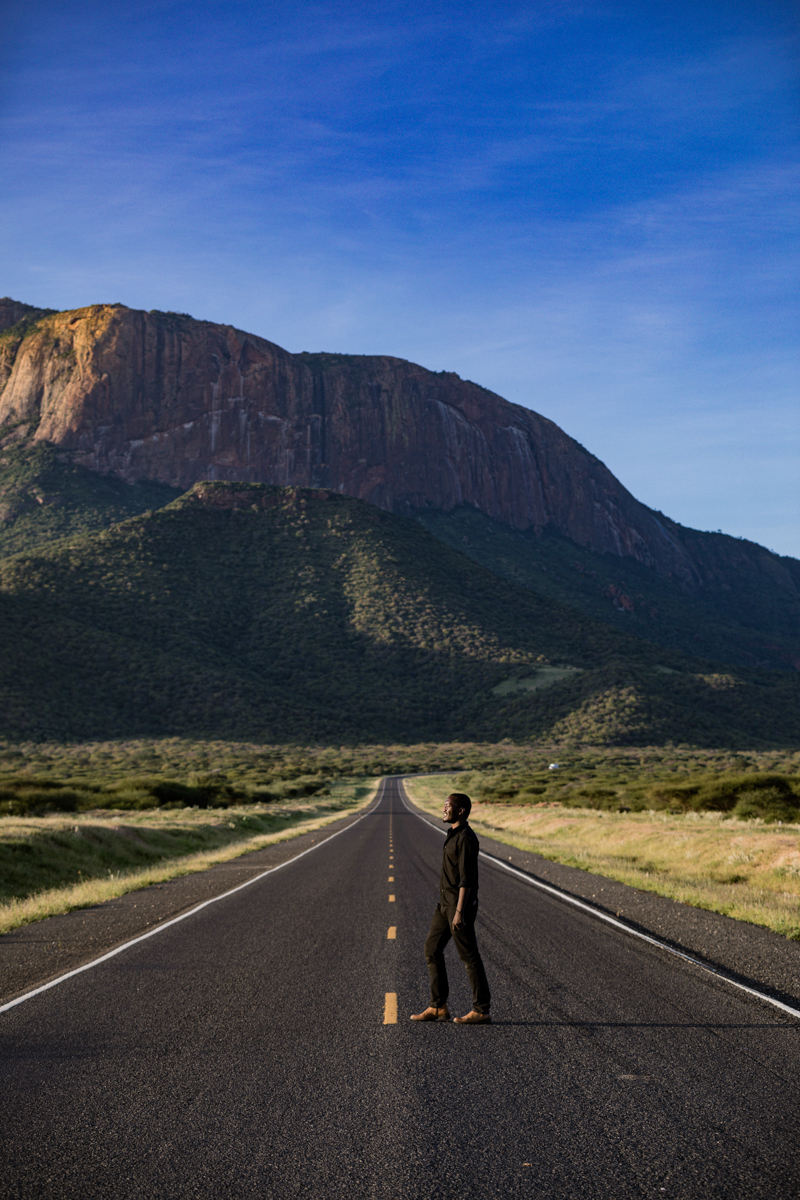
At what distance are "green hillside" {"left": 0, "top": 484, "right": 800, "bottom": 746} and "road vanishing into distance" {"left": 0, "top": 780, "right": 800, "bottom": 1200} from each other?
62.5 metres

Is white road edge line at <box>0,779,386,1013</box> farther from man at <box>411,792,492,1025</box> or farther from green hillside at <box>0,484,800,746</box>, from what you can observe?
green hillside at <box>0,484,800,746</box>

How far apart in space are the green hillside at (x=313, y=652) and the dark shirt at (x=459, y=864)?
64.4 m

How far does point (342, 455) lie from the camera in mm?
166625

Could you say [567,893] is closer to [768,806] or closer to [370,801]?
[768,806]

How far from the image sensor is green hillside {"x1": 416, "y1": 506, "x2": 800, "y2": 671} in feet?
457

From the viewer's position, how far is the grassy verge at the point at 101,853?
1634cm

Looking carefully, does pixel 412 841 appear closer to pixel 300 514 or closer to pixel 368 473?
pixel 300 514

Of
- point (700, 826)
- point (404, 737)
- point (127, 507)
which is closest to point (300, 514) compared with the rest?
point (127, 507)

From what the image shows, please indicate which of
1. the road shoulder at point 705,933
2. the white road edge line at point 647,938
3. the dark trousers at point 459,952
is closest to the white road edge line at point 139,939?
the dark trousers at point 459,952

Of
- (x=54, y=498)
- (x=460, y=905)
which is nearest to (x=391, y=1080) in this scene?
(x=460, y=905)

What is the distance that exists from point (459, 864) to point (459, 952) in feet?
2.34

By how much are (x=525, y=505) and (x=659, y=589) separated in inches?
1234

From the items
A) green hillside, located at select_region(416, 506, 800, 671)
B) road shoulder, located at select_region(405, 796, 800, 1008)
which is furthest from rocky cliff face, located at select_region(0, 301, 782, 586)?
road shoulder, located at select_region(405, 796, 800, 1008)

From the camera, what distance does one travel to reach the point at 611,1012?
24.7 feet
